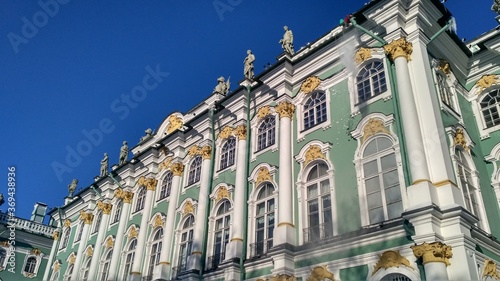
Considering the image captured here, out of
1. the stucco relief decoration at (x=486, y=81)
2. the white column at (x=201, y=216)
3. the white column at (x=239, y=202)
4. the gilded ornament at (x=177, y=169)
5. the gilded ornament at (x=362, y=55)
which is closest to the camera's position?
the gilded ornament at (x=362, y=55)

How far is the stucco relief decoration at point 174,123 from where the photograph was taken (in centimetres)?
2637

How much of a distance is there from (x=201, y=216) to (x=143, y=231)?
5.31 metres

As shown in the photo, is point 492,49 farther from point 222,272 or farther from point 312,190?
point 222,272

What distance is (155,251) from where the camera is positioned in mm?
22938

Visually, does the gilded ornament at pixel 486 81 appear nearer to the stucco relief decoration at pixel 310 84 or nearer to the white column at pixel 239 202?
the stucco relief decoration at pixel 310 84

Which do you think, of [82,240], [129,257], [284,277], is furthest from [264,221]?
[82,240]

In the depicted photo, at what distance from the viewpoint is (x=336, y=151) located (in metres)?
16.1

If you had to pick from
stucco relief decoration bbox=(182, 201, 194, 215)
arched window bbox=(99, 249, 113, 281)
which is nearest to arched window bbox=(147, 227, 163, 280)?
stucco relief decoration bbox=(182, 201, 194, 215)

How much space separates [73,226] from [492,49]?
30896mm

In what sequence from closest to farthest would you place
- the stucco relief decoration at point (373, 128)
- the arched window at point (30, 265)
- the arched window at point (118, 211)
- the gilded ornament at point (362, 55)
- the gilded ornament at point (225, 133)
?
1. the stucco relief decoration at point (373, 128)
2. the gilded ornament at point (362, 55)
3. the gilded ornament at point (225, 133)
4. the arched window at point (118, 211)
5. the arched window at point (30, 265)

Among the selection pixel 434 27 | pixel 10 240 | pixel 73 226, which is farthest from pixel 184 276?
pixel 10 240

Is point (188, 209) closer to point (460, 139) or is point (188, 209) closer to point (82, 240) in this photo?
point (82, 240)

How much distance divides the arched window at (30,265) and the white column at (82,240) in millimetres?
8218

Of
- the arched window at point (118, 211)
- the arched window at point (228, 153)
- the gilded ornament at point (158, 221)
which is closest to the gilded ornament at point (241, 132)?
the arched window at point (228, 153)
